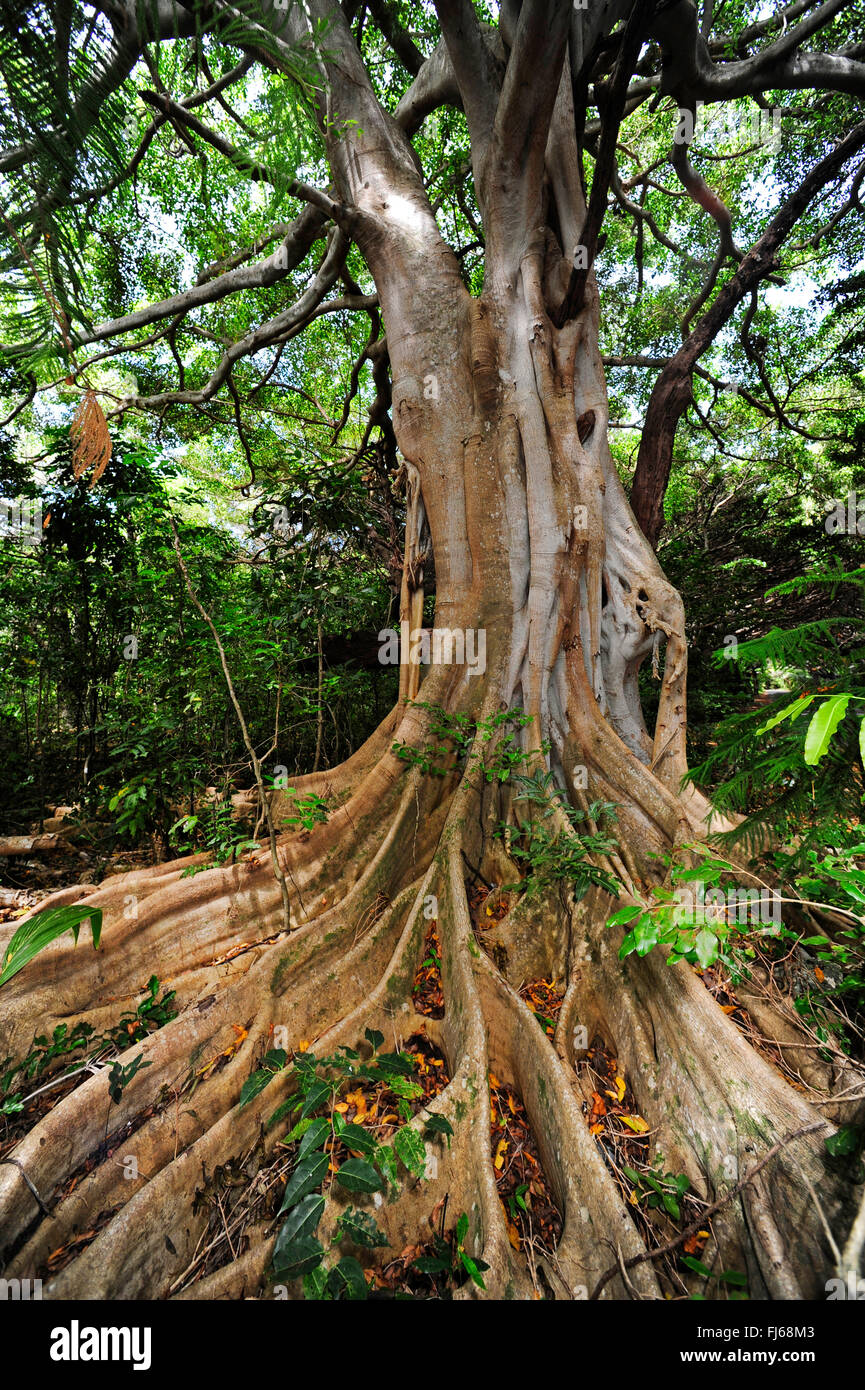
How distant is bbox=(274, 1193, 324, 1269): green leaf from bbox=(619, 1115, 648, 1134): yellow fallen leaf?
1.09 m

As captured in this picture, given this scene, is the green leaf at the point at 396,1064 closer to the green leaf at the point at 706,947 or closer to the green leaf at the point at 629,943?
the green leaf at the point at 629,943

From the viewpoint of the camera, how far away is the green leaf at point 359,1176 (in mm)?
1418

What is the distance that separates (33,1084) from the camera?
1.96m

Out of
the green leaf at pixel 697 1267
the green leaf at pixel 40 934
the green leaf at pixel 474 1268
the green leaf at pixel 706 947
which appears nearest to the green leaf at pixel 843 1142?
the green leaf at pixel 697 1267

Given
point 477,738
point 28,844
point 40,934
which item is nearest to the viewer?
point 40,934

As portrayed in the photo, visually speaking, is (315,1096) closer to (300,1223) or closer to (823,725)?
(300,1223)

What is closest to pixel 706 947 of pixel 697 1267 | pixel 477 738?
pixel 697 1267

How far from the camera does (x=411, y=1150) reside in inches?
61.9

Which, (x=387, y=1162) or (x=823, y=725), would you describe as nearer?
(x=823, y=725)

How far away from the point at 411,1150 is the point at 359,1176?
0.21m

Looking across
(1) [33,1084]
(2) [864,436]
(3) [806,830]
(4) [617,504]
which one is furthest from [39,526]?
(2) [864,436]

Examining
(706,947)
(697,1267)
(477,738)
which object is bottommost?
(697,1267)

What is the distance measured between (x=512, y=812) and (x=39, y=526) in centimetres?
378

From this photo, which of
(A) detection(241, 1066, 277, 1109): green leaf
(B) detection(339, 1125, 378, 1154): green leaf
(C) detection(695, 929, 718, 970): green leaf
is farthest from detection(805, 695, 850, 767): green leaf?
(A) detection(241, 1066, 277, 1109): green leaf
